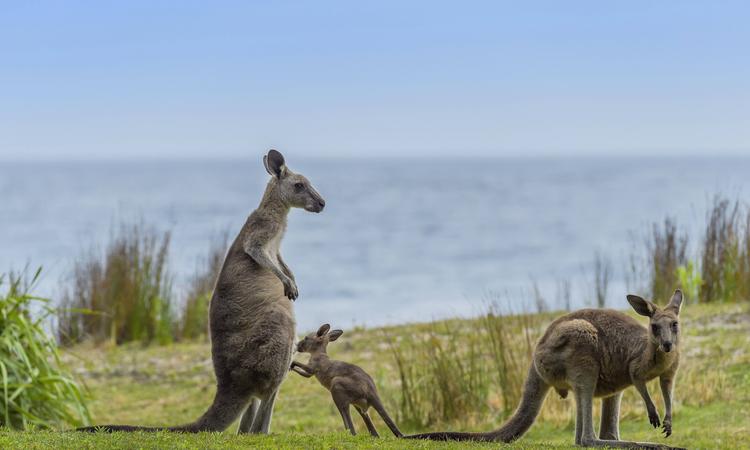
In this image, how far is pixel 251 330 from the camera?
19.2 ft

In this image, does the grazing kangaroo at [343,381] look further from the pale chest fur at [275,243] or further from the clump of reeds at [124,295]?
the clump of reeds at [124,295]

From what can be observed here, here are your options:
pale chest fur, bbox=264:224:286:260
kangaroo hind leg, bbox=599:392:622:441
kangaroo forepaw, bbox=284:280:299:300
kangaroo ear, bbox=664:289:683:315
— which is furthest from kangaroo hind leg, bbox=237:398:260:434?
kangaroo ear, bbox=664:289:683:315

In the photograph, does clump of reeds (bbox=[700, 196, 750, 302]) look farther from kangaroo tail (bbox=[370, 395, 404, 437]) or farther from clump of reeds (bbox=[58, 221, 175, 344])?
kangaroo tail (bbox=[370, 395, 404, 437])

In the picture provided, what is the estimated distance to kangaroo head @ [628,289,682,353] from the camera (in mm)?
5262

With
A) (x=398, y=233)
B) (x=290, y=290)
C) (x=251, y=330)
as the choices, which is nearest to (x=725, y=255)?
(x=290, y=290)

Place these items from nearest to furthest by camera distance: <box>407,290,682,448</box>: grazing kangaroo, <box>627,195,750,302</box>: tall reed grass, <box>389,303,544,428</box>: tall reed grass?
<box>407,290,682,448</box>: grazing kangaroo → <box>389,303,544,428</box>: tall reed grass → <box>627,195,750,302</box>: tall reed grass

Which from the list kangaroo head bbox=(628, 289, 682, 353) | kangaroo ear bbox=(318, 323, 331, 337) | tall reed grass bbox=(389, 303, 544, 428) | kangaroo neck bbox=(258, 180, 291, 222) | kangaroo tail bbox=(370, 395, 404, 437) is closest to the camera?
kangaroo head bbox=(628, 289, 682, 353)

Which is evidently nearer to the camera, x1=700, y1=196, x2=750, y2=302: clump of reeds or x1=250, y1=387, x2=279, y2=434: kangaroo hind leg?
x1=250, y1=387, x2=279, y2=434: kangaroo hind leg

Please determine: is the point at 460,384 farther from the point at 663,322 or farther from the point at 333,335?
the point at 663,322

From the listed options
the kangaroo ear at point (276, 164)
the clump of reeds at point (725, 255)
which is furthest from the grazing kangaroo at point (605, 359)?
the clump of reeds at point (725, 255)

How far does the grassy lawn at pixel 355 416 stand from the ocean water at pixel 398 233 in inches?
44.5

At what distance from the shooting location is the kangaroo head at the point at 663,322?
526 cm

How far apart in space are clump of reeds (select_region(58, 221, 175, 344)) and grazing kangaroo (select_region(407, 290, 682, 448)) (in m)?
8.52

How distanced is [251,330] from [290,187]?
1.07m
